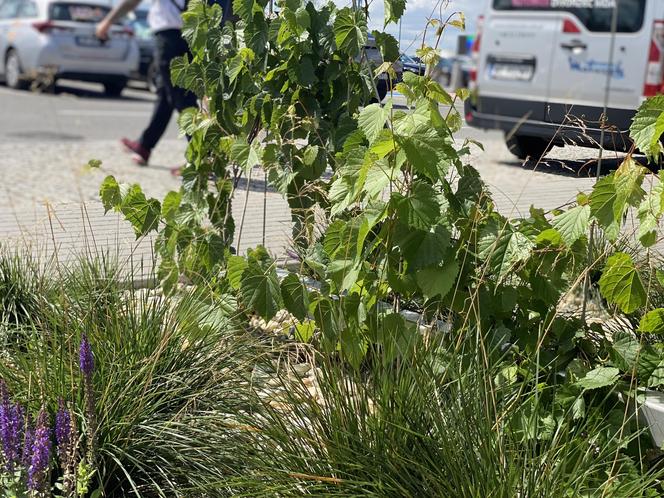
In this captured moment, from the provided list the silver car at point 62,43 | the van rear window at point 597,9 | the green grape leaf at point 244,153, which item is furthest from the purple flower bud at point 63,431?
the silver car at point 62,43

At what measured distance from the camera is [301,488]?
103 inches

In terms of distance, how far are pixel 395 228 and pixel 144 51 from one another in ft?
62.9

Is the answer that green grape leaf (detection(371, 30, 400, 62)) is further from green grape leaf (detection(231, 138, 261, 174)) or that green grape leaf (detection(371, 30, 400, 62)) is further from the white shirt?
the white shirt

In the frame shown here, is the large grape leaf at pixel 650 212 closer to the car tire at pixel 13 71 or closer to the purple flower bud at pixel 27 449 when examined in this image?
the purple flower bud at pixel 27 449

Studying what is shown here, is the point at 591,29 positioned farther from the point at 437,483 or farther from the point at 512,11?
the point at 437,483

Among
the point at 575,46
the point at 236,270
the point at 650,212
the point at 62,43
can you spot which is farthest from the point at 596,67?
the point at 62,43

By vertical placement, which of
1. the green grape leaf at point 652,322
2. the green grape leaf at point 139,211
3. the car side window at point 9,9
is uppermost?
the green grape leaf at point 652,322

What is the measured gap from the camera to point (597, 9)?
→ 10.2 metres

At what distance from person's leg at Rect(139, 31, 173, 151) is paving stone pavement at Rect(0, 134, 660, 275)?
0.96ft

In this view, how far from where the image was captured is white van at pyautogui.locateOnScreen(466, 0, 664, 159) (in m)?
9.73

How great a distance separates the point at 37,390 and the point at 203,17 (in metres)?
1.75

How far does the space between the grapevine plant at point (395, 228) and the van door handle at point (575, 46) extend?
680 cm

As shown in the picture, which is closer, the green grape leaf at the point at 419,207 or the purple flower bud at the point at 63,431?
the purple flower bud at the point at 63,431

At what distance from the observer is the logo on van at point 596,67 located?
9.95 m
